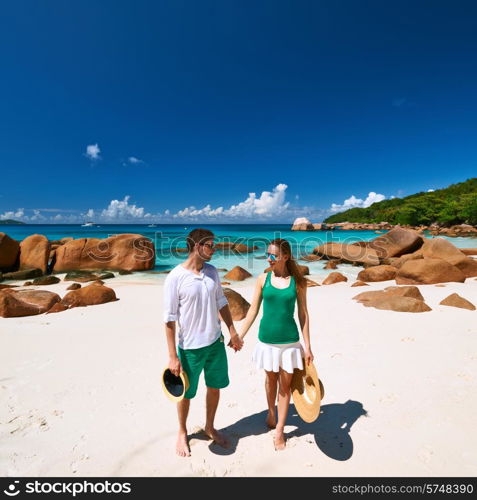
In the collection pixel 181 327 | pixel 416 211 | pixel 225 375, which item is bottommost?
pixel 225 375

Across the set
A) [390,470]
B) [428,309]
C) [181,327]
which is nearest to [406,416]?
[390,470]

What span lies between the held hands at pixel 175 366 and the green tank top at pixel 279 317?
73cm

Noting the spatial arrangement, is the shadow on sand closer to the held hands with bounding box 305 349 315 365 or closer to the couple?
the couple

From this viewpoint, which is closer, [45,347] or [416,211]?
[45,347]

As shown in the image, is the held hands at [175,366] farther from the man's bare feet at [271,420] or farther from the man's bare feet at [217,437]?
the man's bare feet at [271,420]

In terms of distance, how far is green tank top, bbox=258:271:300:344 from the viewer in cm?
236

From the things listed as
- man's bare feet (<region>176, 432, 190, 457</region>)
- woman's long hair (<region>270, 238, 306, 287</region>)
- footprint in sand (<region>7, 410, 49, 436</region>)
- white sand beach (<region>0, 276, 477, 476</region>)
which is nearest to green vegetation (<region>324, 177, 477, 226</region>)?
white sand beach (<region>0, 276, 477, 476</region>)

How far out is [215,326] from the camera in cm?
229

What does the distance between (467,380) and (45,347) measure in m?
6.25

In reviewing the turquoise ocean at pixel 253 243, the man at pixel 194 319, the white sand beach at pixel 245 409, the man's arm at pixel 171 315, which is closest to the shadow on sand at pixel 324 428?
the white sand beach at pixel 245 409

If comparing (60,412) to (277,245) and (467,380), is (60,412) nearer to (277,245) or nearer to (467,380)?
(277,245)

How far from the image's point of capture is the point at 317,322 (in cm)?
573
